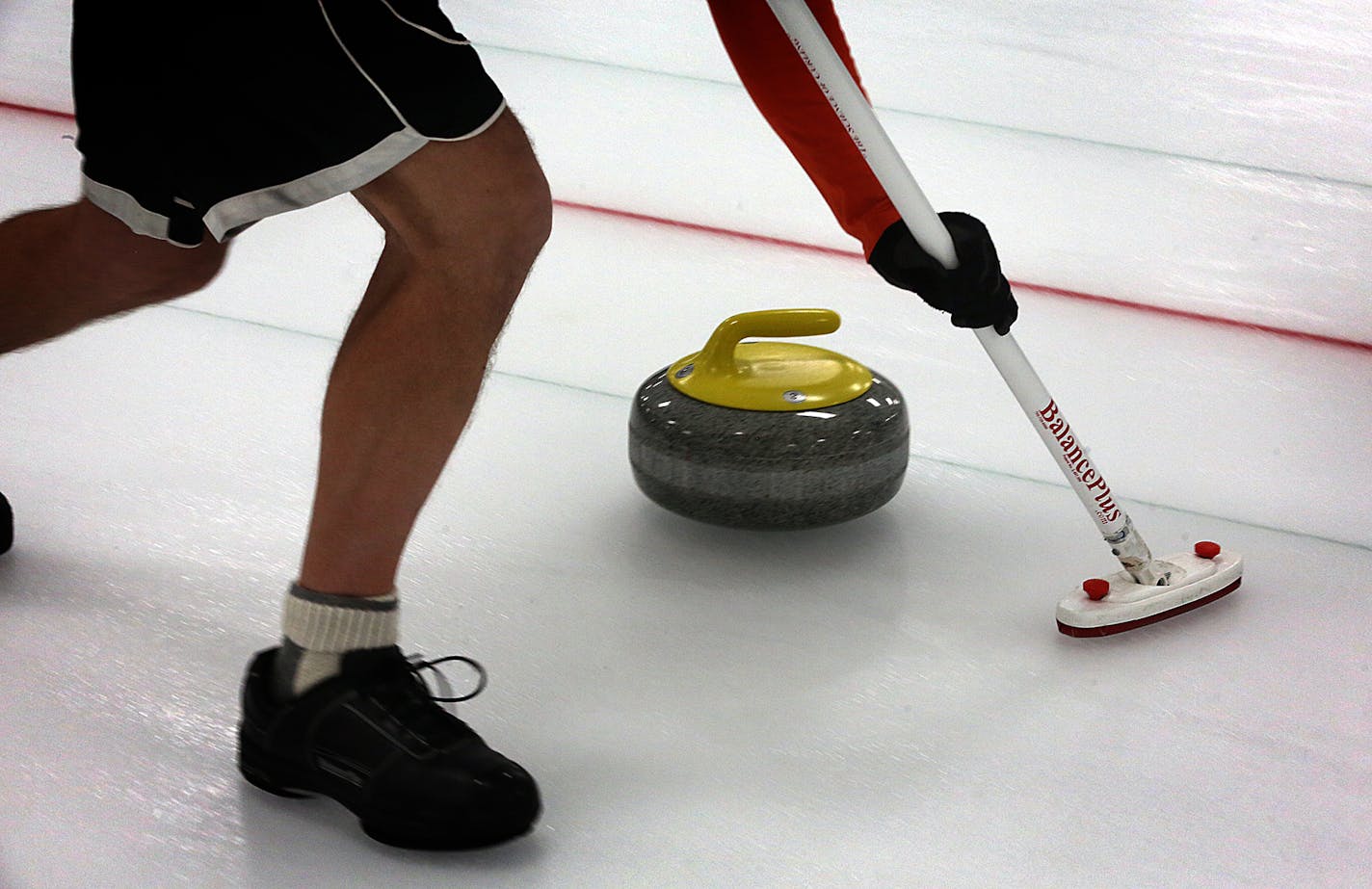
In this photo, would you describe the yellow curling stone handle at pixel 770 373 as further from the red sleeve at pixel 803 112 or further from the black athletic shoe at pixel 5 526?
the black athletic shoe at pixel 5 526

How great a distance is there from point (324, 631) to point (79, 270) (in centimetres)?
54

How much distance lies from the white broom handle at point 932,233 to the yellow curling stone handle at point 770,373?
0.31 meters

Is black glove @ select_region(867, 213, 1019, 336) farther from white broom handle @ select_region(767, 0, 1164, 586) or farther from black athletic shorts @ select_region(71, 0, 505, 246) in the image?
black athletic shorts @ select_region(71, 0, 505, 246)

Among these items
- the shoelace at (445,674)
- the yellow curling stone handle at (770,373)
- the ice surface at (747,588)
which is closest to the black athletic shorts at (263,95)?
the shoelace at (445,674)

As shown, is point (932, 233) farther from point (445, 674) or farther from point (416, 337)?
point (445, 674)

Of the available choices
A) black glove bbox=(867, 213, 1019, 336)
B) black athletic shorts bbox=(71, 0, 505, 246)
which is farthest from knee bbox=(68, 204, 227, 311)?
black glove bbox=(867, 213, 1019, 336)

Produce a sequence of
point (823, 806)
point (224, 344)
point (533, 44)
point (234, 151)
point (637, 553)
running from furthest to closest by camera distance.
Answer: point (533, 44) → point (224, 344) → point (637, 553) → point (823, 806) → point (234, 151)

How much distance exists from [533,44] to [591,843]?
413 cm

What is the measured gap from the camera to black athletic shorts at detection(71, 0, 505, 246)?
1410 millimetres

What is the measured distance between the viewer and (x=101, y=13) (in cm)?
148

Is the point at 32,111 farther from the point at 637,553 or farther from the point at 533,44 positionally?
the point at 637,553

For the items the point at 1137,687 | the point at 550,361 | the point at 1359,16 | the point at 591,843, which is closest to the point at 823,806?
the point at 591,843

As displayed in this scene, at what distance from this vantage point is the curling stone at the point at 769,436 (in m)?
2.07

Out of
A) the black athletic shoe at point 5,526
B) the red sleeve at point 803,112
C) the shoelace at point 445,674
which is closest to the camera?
the shoelace at point 445,674
